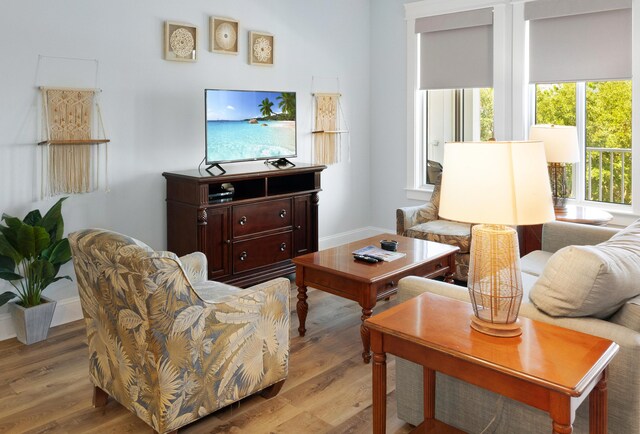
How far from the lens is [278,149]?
472cm

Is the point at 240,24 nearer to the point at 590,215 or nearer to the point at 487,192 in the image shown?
the point at 590,215

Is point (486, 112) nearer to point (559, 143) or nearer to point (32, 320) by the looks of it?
point (559, 143)

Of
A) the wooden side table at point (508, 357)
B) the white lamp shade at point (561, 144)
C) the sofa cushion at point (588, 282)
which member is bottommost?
the wooden side table at point (508, 357)

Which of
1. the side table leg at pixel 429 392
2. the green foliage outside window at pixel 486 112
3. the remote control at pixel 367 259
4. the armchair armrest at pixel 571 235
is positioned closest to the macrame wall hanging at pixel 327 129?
the green foliage outside window at pixel 486 112

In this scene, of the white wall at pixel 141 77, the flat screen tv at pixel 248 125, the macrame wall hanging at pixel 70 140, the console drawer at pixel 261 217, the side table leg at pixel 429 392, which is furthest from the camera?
the console drawer at pixel 261 217

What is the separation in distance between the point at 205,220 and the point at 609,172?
10.6 ft

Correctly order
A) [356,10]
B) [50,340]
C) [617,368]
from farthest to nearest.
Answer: [356,10]
[50,340]
[617,368]

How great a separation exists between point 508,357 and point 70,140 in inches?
124

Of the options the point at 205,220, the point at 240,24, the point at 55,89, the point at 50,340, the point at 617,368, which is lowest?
the point at 50,340

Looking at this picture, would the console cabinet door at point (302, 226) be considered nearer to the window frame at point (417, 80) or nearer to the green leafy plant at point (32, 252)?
the window frame at point (417, 80)

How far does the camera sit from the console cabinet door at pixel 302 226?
4.83m

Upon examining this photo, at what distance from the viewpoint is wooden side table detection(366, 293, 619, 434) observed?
5.44 ft

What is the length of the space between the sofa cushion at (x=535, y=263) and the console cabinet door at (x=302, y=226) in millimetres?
1872

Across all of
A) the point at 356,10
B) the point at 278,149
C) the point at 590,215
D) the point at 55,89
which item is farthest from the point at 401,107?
the point at 55,89
